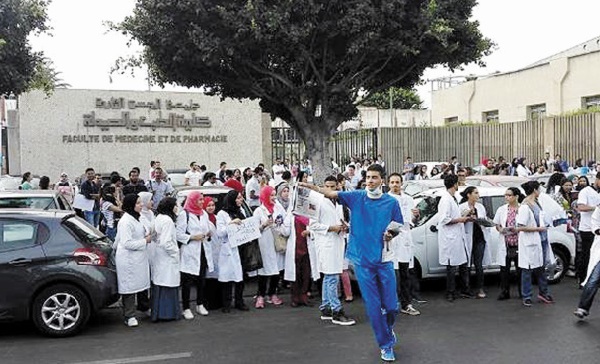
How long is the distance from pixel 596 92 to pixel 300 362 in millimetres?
30349

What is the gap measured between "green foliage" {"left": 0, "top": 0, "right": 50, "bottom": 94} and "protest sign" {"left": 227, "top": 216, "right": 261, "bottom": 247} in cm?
908

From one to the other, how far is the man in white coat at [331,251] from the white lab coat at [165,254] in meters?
1.69

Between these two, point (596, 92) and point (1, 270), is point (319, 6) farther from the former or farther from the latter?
point (596, 92)

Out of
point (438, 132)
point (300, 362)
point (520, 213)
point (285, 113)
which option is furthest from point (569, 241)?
point (438, 132)

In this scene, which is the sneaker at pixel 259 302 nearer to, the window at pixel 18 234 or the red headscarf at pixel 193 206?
the red headscarf at pixel 193 206

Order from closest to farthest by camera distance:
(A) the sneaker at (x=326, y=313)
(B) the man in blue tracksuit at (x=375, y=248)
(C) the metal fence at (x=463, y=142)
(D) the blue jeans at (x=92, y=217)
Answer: (B) the man in blue tracksuit at (x=375, y=248) → (A) the sneaker at (x=326, y=313) → (D) the blue jeans at (x=92, y=217) → (C) the metal fence at (x=463, y=142)

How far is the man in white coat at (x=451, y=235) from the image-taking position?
29.0 ft

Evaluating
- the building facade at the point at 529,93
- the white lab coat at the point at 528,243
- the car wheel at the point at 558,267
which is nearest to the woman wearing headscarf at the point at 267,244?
the white lab coat at the point at 528,243

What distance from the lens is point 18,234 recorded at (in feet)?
24.1

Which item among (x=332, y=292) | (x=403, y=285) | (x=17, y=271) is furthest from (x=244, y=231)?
(x=17, y=271)

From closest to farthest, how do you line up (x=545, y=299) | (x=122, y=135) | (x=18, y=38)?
(x=545, y=299) → (x=18, y=38) → (x=122, y=135)

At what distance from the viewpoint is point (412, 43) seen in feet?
52.7

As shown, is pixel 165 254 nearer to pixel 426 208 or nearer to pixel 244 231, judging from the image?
pixel 244 231

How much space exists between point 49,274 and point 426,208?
525cm
